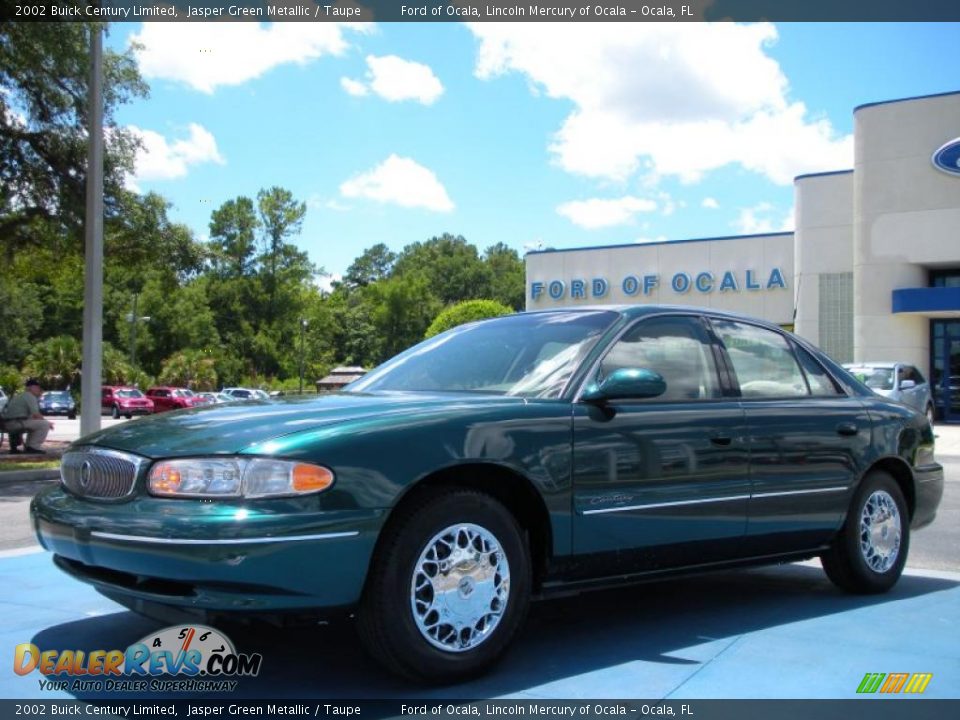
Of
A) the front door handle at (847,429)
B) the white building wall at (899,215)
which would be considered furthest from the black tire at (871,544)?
the white building wall at (899,215)

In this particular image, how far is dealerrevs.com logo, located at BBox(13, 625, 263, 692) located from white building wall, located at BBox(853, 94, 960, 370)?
31409 mm

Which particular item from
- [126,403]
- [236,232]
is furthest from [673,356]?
[236,232]

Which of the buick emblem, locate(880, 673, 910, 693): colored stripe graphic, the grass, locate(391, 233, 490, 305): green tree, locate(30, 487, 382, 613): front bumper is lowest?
the grass

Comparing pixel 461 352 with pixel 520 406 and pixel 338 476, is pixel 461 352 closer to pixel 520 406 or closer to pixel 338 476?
pixel 520 406

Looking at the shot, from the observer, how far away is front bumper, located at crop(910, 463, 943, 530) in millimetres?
5863

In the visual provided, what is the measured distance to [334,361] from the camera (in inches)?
3511

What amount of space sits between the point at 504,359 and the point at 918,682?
227 cm

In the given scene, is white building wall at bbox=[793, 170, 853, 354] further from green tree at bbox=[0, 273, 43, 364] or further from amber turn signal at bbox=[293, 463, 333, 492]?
green tree at bbox=[0, 273, 43, 364]

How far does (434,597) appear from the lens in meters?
3.65

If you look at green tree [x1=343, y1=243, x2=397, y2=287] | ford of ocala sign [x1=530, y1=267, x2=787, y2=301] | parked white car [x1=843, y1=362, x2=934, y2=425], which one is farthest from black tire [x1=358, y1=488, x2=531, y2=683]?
green tree [x1=343, y1=243, x2=397, y2=287]

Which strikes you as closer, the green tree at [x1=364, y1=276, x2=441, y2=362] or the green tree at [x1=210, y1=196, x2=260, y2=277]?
the green tree at [x1=210, y1=196, x2=260, y2=277]

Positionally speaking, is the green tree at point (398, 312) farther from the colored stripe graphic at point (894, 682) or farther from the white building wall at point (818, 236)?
the colored stripe graphic at point (894, 682)

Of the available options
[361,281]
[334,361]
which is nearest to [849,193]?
[334,361]

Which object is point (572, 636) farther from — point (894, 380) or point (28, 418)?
point (894, 380)
